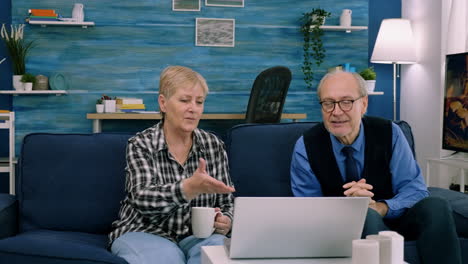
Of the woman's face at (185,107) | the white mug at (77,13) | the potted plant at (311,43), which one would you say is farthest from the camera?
the potted plant at (311,43)

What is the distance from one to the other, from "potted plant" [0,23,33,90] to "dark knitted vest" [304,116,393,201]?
3659 mm

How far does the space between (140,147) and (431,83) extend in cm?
386

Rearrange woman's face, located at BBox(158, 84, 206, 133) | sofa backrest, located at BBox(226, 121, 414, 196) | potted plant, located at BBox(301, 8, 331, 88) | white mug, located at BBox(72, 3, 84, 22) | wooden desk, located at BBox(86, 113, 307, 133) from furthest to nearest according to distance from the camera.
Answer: potted plant, located at BBox(301, 8, 331, 88), white mug, located at BBox(72, 3, 84, 22), wooden desk, located at BBox(86, 113, 307, 133), sofa backrest, located at BBox(226, 121, 414, 196), woman's face, located at BBox(158, 84, 206, 133)

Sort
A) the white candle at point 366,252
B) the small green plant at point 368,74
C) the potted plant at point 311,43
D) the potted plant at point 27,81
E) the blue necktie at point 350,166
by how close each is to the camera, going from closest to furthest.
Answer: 1. the white candle at point 366,252
2. the blue necktie at point 350,166
3. the potted plant at point 27,81
4. the small green plant at point 368,74
5. the potted plant at point 311,43

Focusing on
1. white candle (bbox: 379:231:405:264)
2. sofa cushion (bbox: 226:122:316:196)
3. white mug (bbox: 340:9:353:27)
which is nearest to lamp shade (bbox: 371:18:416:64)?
white mug (bbox: 340:9:353:27)

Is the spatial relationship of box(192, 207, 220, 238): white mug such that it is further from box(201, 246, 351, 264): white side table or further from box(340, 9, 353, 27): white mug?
box(340, 9, 353, 27): white mug

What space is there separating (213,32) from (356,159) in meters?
3.56

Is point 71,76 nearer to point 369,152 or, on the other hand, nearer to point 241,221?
point 369,152

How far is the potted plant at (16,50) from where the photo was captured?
5.09 metres

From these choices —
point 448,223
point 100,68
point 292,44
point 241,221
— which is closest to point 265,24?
point 292,44

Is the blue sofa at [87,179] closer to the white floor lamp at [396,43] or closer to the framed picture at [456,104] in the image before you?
the framed picture at [456,104]

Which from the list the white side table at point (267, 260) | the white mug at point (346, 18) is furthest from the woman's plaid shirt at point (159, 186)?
the white mug at point (346, 18)

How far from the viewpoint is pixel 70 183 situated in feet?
7.66

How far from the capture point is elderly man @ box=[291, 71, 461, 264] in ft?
6.77
